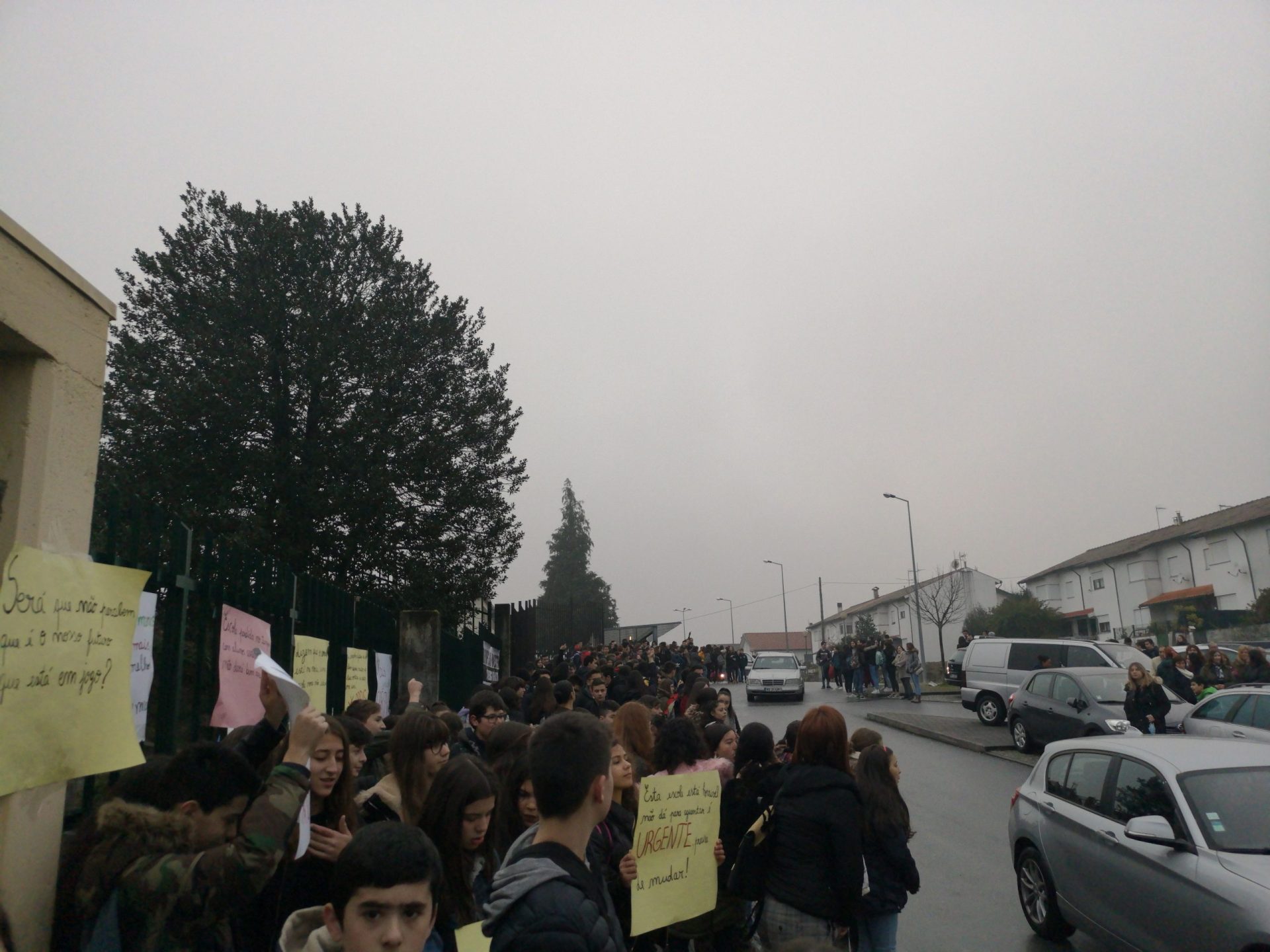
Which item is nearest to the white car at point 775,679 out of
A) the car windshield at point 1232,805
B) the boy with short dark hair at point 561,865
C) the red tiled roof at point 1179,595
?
the car windshield at point 1232,805

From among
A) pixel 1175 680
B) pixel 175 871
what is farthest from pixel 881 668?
pixel 175 871

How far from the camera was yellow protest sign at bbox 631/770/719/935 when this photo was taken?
4.02 m

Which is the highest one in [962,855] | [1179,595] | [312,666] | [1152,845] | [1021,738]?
[1179,595]

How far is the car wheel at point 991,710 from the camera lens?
67.6 feet

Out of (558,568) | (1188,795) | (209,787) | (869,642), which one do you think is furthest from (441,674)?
(558,568)

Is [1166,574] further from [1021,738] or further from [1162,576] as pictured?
[1021,738]

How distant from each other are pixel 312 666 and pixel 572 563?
77808 millimetres

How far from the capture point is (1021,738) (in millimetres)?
16594

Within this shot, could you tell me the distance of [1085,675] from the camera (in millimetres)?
15914

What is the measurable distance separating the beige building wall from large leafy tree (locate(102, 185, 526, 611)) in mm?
14845

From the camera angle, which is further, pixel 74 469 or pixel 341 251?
pixel 341 251

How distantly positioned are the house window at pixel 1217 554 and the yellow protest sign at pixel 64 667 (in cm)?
5653

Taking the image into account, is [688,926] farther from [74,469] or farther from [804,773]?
[74,469]

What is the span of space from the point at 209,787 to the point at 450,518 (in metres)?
18.7
